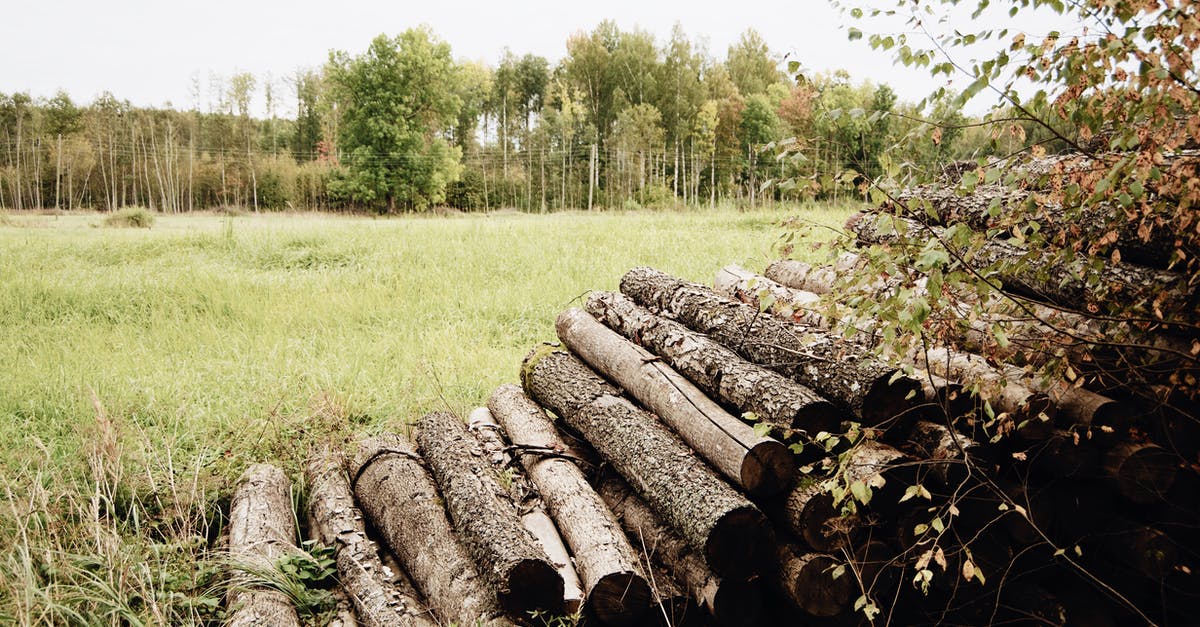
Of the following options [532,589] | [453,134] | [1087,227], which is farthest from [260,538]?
[453,134]

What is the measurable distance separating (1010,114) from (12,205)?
2063 centimetres

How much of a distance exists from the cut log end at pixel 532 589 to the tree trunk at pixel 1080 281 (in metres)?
2.14

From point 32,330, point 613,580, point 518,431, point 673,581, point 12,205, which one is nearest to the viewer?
point 613,580

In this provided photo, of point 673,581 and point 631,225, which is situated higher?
point 631,225

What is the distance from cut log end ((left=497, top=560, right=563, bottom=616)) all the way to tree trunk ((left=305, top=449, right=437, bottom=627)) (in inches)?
20.0

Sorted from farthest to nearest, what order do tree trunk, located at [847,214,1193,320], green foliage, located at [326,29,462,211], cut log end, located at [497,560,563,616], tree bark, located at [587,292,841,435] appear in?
1. green foliage, located at [326,29,462,211]
2. tree bark, located at [587,292,841,435]
3. cut log end, located at [497,560,563,616]
4. tree trunk, located at [847,214,1193,320]

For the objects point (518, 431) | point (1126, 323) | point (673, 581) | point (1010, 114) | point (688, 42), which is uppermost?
point (688, 42)

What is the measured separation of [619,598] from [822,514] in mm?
1025

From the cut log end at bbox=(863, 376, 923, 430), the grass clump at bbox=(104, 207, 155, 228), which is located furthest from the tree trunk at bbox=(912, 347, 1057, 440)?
the grass clump at bbox=(104, 207, 155, 228)

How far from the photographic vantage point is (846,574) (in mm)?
3377

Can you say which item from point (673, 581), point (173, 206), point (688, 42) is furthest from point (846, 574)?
point (688, 42)

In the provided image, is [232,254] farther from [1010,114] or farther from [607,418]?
[1010,114]

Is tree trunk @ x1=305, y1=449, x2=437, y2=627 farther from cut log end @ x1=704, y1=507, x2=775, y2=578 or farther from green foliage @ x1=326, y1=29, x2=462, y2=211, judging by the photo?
green foliage @ x1=326, y1=29, x2=462, y2=211

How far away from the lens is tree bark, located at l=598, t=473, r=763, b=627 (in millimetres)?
3543
